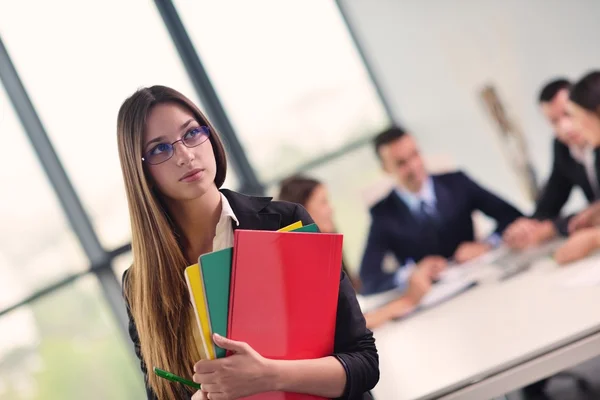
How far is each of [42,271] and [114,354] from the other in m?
0.65

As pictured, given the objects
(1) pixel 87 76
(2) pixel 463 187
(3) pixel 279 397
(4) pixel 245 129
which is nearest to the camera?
(3) pixel 279 397

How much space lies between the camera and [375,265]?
12.7 feet

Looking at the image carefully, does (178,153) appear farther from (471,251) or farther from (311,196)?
(471,251)

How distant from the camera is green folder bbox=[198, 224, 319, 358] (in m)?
1.18

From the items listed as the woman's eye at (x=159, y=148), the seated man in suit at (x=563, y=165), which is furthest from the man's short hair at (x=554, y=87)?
the woman's eye at (x=159, y=148)

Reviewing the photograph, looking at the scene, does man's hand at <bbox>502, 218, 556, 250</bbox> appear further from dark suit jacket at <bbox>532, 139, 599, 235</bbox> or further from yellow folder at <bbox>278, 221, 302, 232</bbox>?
yellow folder at <bbox>278, 221, 302, 232</bbox>

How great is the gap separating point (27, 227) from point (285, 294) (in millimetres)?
3621

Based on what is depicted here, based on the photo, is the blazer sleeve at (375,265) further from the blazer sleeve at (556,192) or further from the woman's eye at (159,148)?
the woman's eye at (159,148)

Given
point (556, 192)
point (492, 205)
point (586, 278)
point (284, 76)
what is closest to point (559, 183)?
point (556, 192)

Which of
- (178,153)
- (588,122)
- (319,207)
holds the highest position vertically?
(178,153)

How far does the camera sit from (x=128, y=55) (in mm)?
4859

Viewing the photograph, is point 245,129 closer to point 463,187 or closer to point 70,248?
point 70,248

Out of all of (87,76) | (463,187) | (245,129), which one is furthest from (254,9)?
(463,187)

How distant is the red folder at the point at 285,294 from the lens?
3.96 ft
